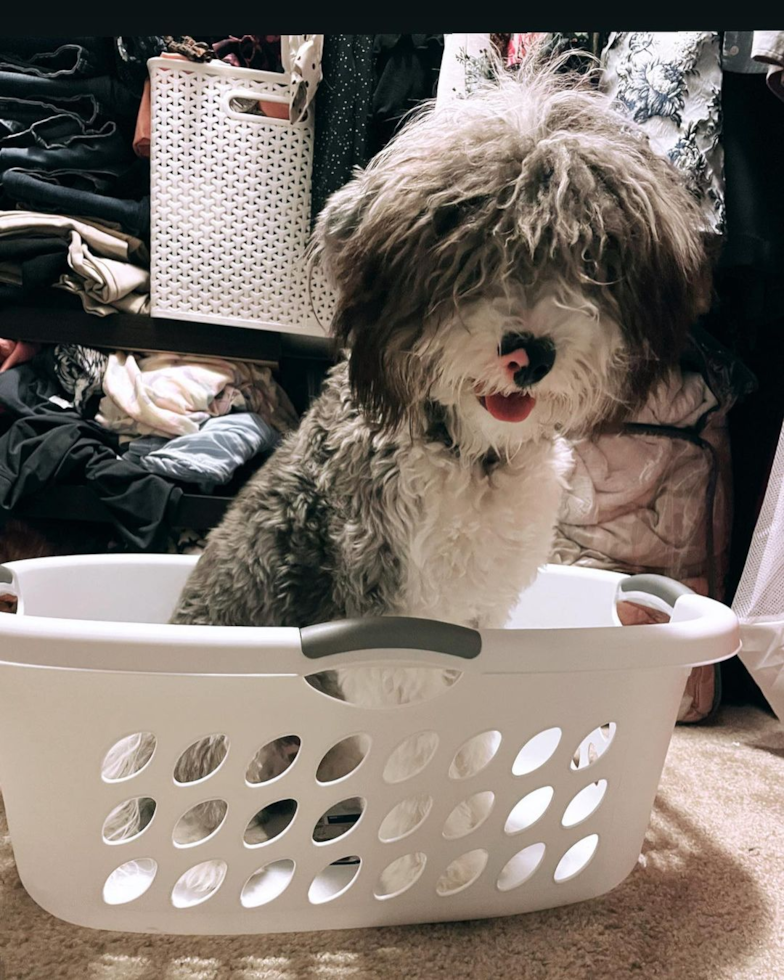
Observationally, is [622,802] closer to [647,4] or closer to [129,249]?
[647,4]

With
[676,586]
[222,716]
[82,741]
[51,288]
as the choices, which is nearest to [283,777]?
[222,716]

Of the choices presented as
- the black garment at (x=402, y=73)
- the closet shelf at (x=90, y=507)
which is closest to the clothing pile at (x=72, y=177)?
the closet shelf at (x=90, y=507)

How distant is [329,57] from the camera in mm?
1739

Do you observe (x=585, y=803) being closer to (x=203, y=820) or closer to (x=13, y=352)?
(x=203, y=820)

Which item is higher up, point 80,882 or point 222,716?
point 222,716

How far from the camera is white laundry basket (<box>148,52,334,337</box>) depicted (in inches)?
70.7

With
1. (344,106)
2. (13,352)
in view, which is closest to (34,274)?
(13,352)

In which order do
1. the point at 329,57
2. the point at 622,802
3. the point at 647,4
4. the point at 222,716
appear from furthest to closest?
the point at 329,57
the point at 622,802
the point at 222,716
the point at 647,4

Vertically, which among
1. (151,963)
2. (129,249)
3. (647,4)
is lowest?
(151,963)

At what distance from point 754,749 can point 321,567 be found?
1.02 meters

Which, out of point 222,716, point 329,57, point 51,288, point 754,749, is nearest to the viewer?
point 222,716

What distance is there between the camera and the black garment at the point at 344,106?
5.66ft

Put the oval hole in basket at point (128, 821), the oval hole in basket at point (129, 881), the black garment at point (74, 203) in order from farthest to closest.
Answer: the black garment at point (74, 203), the oval hole in basket at point (128, 821), the oval hole in basket at point (129, 881)

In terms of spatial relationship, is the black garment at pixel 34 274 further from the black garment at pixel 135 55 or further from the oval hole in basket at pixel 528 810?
the oval hole in basket at pixel 528 810
